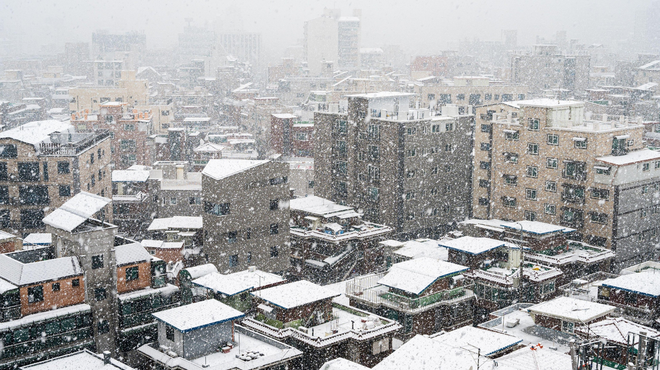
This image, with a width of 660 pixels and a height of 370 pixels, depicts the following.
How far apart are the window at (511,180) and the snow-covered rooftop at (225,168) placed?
17.1 m

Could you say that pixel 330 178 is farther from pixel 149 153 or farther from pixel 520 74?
pixel 520 74

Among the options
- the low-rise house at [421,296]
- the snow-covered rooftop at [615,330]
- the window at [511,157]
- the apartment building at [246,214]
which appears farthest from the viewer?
the window at [511,157]

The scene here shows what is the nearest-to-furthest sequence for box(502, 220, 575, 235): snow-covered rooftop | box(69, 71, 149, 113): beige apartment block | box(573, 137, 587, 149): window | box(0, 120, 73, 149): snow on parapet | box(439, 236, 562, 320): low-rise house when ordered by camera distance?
box(439, 236, 562, 320): low-rise house < box(502, 220, 575, 235): snow-covered rooftop < box(573, 137, 587, 149): window < box(0, 120, 73, 149): snow on parapet < box(69, 71, 149, 113): beige apartment block

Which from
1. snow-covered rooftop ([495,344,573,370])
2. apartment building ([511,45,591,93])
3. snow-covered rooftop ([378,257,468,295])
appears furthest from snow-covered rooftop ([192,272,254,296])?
apartment building ([511,45,591,93])

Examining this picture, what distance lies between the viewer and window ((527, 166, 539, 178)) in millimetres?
44312

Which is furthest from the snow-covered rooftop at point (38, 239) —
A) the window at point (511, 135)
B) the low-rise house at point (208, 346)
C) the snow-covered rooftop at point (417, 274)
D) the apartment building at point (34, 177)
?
the window at point (511, 135)

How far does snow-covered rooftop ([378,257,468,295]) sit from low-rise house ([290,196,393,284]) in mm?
9718

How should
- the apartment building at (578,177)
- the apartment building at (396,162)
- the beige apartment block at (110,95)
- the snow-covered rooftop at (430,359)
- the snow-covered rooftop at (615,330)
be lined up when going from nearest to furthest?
the snow-covered rooftop at (430,359) → the snow-covered rooftop at (615,330) → the apartment building at (578,177) → the apartment building at (396,162) → the beige apartment block at (110,95)

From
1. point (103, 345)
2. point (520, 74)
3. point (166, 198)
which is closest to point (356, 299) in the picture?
point (103, 345)

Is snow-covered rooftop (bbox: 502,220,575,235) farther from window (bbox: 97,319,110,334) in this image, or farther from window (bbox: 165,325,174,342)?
window (bbox: 97,319,110,334)

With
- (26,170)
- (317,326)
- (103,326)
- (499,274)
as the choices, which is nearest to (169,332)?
(103,326)

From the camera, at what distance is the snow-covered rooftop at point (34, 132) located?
42.4 meters

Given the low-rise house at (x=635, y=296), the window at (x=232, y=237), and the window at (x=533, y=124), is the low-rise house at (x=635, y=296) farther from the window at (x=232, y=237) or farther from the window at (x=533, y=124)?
the window at (x=232, y=237)

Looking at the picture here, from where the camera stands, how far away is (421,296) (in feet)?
102
